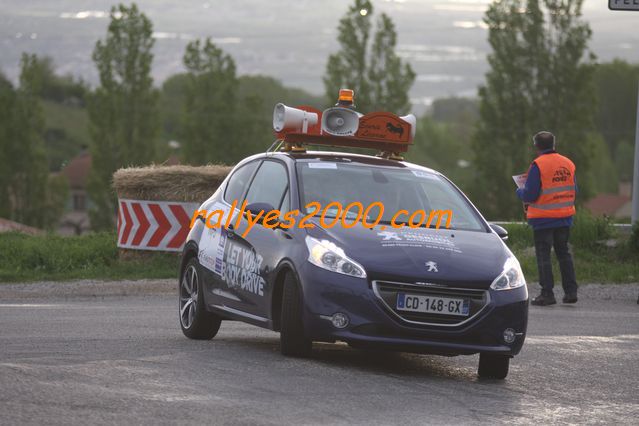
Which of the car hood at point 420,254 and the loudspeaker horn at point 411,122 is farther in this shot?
the loudspeaker horn at point 411,122

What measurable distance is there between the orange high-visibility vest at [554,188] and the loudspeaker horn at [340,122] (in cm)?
469

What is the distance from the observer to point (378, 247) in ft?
32.1

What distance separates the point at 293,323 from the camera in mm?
9859

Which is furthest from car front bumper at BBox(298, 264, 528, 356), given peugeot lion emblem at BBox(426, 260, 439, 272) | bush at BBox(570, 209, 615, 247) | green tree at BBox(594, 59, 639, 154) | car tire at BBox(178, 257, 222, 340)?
green tree at BBox(594, 59, 639, 154)

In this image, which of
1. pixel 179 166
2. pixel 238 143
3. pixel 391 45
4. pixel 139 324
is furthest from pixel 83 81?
pixel 139 324

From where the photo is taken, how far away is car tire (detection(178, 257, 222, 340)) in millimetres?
11492

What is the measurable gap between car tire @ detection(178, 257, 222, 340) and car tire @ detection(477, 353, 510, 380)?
2439mm

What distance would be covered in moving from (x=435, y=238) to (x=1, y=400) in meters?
3.52

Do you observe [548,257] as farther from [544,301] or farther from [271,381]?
A: [271,381]

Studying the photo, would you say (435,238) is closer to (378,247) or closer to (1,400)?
→ (378,247)

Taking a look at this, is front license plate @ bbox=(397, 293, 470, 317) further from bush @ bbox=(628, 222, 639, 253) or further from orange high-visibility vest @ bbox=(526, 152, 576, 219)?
bush @ bbox=(628, 222, 639, 253)

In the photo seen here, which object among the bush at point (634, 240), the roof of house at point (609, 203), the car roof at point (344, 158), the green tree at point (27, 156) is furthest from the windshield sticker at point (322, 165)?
the roof of house at point (609, 203)

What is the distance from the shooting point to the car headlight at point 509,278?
9727 millimetres

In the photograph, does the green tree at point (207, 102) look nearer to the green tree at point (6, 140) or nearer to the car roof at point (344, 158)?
the green tree at point (6, 140)
